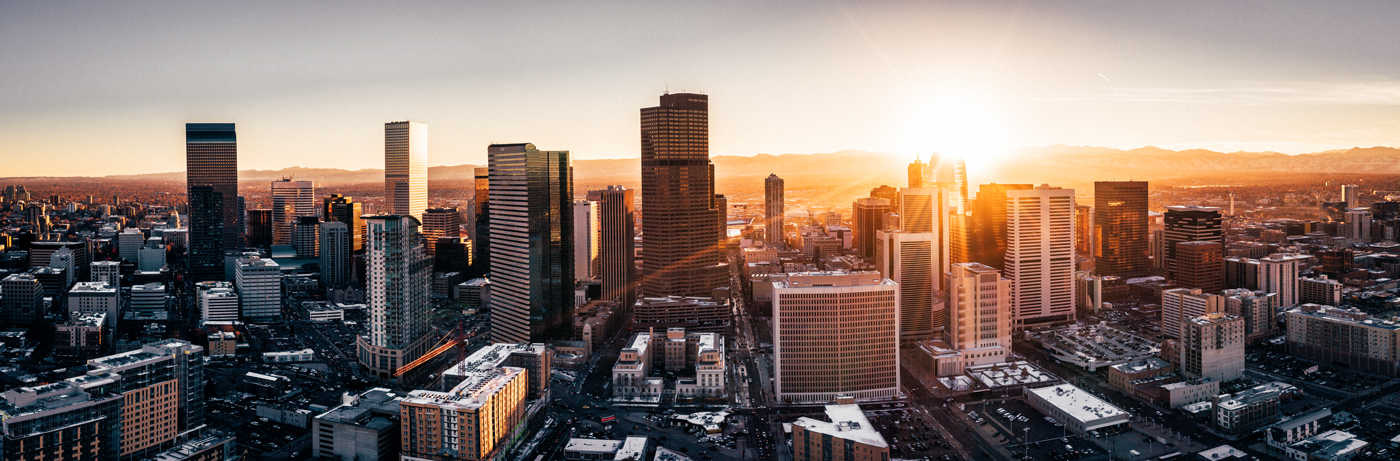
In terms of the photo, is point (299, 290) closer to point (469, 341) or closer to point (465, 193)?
point (469, 341)

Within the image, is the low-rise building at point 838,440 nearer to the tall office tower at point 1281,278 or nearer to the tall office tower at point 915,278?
the tall office tower at point 915,278

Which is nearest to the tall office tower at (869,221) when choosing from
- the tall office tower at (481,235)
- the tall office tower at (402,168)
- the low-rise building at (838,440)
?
the tall office tower at (481,235)

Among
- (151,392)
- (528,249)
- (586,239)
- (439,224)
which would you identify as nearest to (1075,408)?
(528,249)

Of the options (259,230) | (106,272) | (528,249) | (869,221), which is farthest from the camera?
(259,230)

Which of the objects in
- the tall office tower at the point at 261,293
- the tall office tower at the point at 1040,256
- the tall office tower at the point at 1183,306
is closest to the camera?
the tall office tower at the point at 1183,306

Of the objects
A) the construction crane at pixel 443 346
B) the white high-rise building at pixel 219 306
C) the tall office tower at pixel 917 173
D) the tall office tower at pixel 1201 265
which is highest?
the tall office tower at pixel 917 173

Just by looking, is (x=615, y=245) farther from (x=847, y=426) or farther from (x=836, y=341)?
(x=847, y=426)
